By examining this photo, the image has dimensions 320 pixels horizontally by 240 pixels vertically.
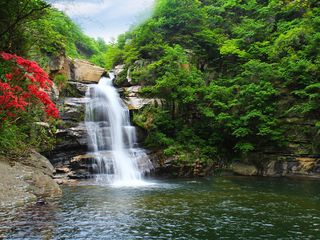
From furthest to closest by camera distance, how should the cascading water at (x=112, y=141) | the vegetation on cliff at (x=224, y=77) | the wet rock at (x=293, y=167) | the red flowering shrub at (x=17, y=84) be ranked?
the vegetation on cliff at (x=224, y=77)
the wet rock at (x=293, y=167)
the cascading water at (x=112, y=141)
the red flowering shrub at (x=17, y=84)

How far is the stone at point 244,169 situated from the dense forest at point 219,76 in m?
0.79

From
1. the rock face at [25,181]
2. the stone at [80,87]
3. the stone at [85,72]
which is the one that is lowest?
the rock face at [25,181]

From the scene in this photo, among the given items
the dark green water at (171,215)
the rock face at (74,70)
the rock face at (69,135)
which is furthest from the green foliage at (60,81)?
the dark green water at (171,215)

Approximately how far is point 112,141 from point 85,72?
7.66 meters

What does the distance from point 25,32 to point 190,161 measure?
38.2ft

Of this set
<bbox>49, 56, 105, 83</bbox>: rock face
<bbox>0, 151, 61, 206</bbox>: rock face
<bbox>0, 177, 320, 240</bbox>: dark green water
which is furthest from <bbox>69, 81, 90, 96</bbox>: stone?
<bbox>0, 151, 61, 206</bbox>: rock face

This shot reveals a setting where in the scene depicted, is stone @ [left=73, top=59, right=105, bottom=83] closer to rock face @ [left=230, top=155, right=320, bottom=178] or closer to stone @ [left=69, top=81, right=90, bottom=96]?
stone @ [left=69, top=81, right=90, bottom=96]

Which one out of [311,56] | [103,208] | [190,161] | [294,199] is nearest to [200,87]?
[190,161]

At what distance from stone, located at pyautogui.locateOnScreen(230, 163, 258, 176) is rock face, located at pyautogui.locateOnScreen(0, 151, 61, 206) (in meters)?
12.5

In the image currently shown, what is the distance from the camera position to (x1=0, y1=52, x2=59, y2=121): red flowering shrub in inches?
396

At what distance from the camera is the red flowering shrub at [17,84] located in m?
10.0

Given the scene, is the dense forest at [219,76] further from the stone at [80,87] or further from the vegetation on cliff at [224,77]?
the stone at [80,87]

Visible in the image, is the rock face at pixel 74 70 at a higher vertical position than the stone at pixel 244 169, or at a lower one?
higher

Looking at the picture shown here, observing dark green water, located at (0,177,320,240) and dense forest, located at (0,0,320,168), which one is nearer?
dark green water, located at (0,177,320,240)
